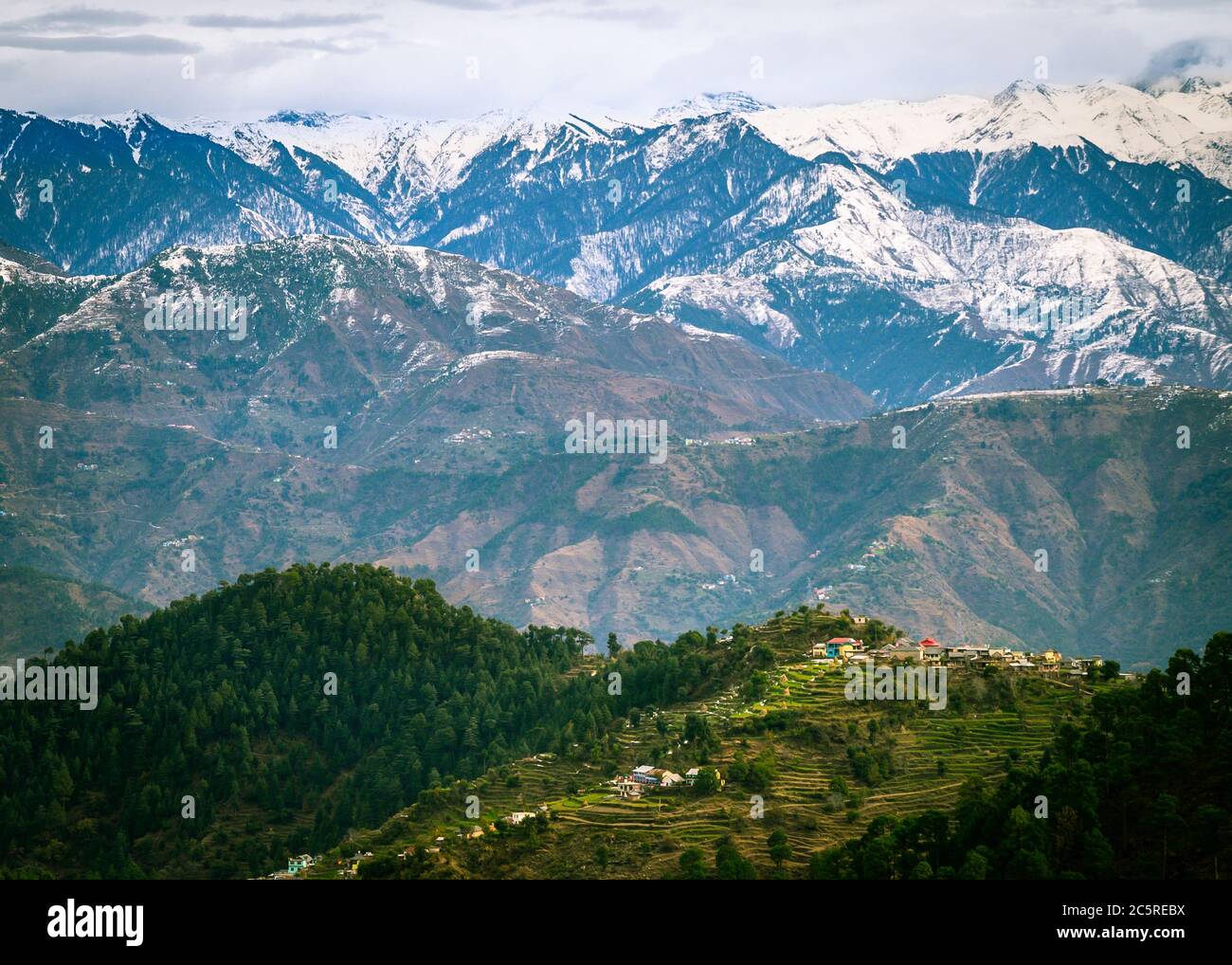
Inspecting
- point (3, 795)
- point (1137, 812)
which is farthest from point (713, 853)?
point (3, 795)
